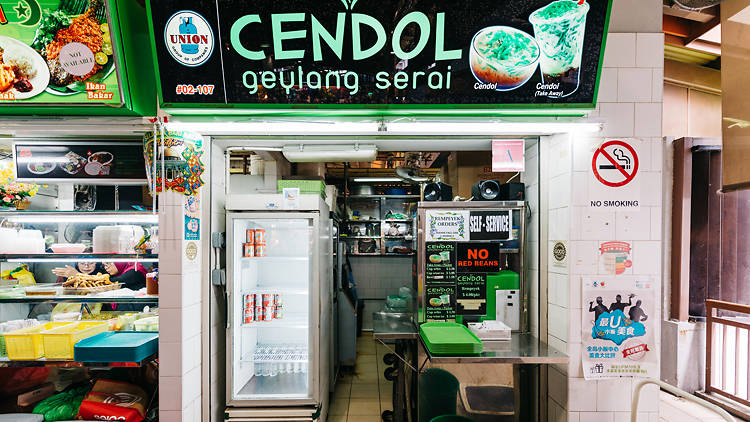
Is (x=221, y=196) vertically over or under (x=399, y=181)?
under

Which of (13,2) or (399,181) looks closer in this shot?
(13,2)

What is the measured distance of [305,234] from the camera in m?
3.57

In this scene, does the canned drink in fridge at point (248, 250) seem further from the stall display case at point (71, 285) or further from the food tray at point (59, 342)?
the food tray at point (59, 342)

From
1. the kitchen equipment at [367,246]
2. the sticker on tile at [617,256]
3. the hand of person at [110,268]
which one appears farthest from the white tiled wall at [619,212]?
the kitchen equipment at [367,246]

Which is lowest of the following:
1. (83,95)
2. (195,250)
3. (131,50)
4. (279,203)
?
(195,250)

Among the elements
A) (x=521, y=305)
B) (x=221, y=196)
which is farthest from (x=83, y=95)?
(x=521, y=305)

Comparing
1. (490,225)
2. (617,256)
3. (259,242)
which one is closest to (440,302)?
(490,225)

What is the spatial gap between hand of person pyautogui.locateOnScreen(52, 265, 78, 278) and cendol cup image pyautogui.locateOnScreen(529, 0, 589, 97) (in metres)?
3.99

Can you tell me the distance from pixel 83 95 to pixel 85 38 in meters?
0.35

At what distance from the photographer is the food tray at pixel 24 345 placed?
8.11 ft

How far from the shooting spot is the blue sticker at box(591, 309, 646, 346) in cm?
235

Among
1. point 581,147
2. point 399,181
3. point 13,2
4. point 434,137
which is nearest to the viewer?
point 13,2

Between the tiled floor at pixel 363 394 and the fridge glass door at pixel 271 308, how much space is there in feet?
2.80

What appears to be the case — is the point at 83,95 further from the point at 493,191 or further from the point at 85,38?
the point at 493,191
